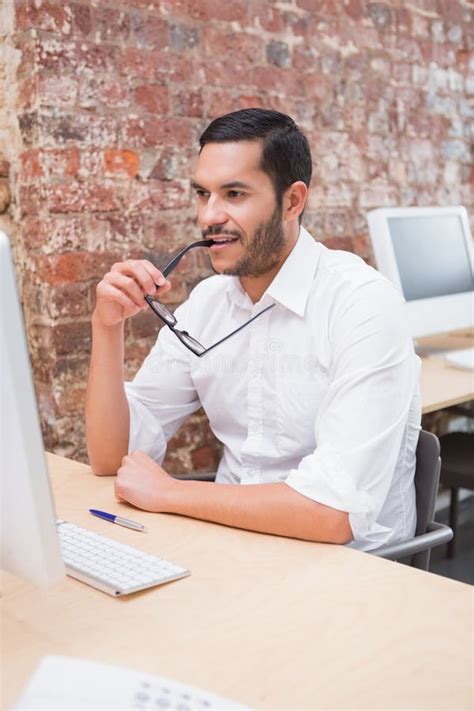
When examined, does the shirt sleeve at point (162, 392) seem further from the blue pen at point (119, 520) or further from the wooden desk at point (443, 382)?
the wooden desk at point (443, 382)

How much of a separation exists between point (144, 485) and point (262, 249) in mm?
575

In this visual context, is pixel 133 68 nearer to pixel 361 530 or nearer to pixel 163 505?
pixel 163 505

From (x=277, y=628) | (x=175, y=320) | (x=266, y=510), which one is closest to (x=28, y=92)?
(x=175, y=320)

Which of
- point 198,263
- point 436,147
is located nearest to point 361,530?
point 198,263

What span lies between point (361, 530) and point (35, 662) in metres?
0.59

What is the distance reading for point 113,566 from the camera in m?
1.14

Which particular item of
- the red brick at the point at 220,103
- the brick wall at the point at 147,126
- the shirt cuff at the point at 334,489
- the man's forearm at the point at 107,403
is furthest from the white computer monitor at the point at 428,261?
the shirt cuff at the point at 334,489

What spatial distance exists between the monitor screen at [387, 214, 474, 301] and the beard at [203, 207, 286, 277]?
1.03 meters

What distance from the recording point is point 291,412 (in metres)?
1.63

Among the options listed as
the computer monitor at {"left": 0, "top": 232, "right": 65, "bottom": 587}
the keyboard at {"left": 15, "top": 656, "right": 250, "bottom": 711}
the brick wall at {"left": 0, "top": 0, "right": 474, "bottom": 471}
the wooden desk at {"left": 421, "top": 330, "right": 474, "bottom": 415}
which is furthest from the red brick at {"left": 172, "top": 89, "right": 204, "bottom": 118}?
the keyboard at {"left": 15, "top": 656, "right": 250, "bottom": 711}

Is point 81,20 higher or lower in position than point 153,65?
higher

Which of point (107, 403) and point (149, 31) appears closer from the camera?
point (107, 403)

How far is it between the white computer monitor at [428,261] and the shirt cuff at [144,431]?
1.09 m

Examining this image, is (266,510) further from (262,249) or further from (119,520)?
(262,249)
